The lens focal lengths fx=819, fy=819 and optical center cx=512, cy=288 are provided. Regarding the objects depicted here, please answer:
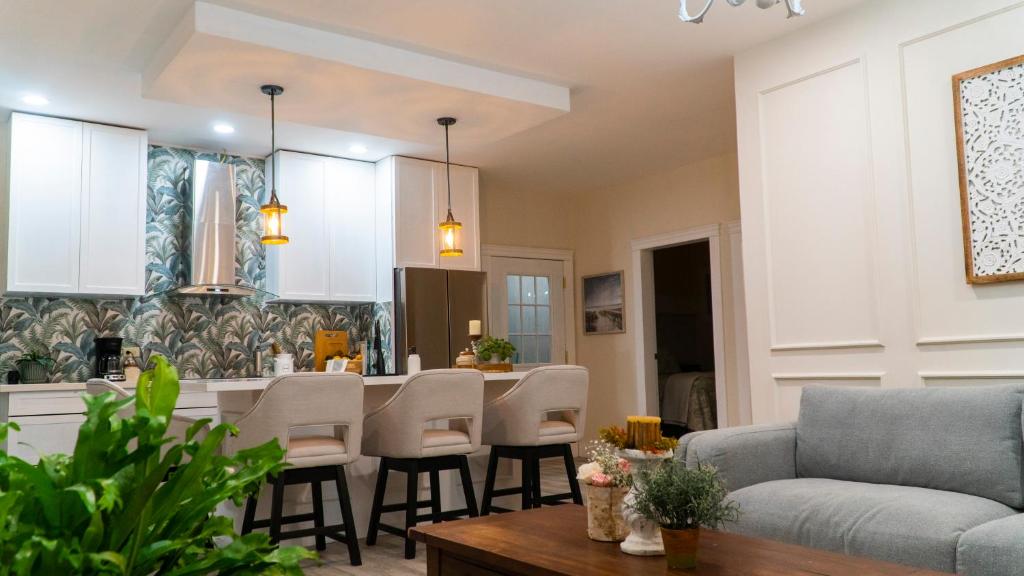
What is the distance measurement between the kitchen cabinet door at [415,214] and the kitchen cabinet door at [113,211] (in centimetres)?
189

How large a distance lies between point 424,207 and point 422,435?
3.14 m

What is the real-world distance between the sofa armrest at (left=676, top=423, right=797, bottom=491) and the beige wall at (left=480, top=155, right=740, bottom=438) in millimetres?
3352

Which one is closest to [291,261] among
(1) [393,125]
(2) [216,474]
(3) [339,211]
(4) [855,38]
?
(3) [339,211]

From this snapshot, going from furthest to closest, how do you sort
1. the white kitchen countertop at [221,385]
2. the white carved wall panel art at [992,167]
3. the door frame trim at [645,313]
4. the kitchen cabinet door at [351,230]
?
1. the door frame trim at [645,313]
2. the kitchen cabinet door at [351,230]
3. the white kitchen countertop at [221,385]
4. the white carved wall panel art at [992,167]

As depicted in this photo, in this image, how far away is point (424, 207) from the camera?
679cm

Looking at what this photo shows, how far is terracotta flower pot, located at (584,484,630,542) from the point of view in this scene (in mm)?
2223

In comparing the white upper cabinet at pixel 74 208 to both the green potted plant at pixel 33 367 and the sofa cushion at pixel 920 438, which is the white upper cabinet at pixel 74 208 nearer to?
the green potted plant at pixel 33 367

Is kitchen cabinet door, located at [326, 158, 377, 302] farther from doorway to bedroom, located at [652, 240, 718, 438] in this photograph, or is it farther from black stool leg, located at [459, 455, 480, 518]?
doorway to bedroom, located at [652, 240, 718, 438]

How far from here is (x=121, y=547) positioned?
63 centimetres

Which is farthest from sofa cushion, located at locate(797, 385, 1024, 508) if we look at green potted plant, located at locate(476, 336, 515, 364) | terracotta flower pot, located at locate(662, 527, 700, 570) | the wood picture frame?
the wood picture frame

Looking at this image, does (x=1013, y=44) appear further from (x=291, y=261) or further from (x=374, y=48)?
(x=291, y=261)

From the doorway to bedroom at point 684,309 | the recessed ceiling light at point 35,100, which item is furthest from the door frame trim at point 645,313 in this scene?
the recessed ceiling light at point 35,100

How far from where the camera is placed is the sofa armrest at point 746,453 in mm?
3211

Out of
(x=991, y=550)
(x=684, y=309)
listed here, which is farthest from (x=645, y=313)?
(x=991, y=550)
